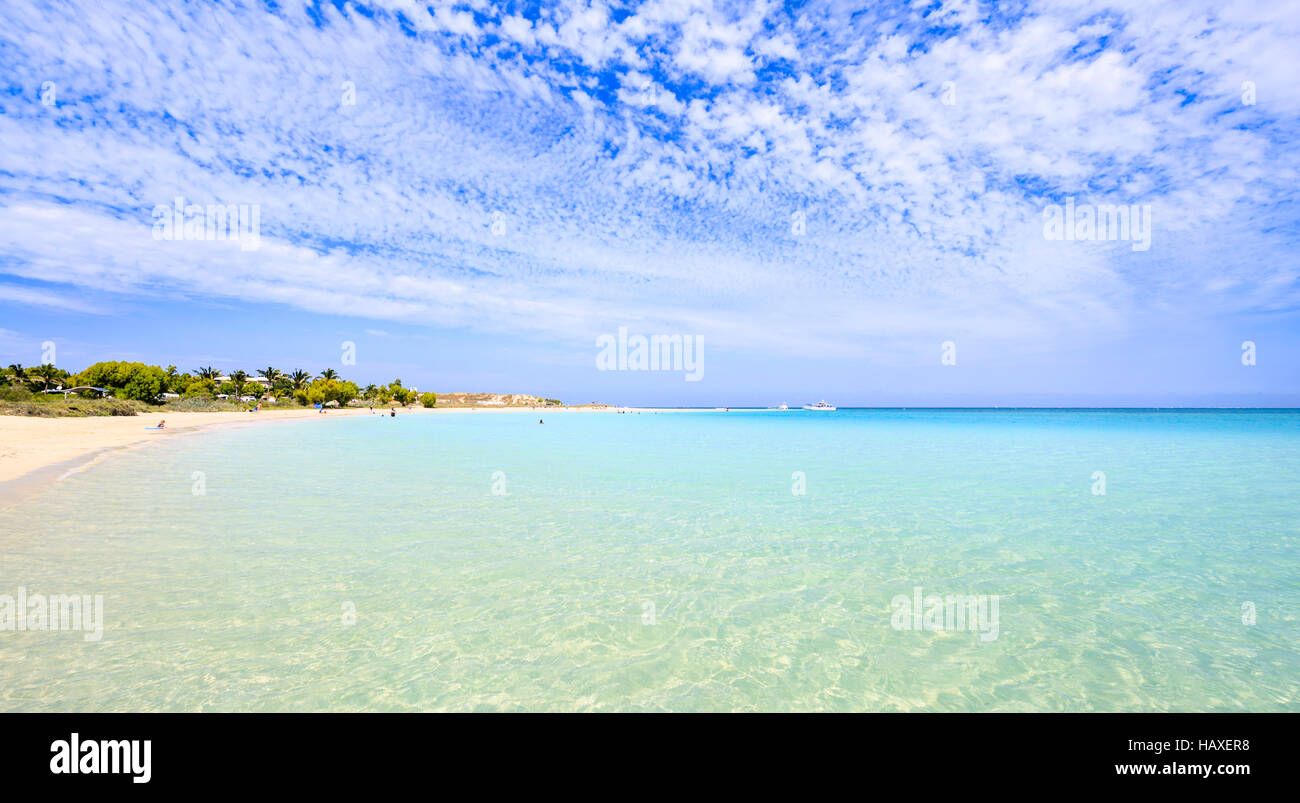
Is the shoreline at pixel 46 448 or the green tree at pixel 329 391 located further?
the green tree at pixel 329 391

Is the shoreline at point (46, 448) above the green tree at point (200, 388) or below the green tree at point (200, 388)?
below

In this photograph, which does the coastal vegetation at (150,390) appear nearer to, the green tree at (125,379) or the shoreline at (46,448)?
the green tree at (125,379)

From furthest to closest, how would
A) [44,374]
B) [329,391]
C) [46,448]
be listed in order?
[329,391]
[44,374]
[46,448]

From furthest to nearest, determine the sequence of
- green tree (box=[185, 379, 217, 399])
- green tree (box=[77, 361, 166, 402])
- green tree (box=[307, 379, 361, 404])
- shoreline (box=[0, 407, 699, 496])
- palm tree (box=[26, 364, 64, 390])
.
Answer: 1. green tree (box=[307, 379, 361, 404])
2. green tree (box=[185, 379, 217, 399])
3. palm tree (box=[26, 364, 64, 390])
4. green tree (box=[77, 361, 166, 402])
5. shoreline (box=[0, 407, 699, 496])

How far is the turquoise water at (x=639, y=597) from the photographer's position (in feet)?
18.6

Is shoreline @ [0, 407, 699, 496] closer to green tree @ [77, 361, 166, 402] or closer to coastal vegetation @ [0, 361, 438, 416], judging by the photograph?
coastal vegetation @ [0, 361, 438, 416]

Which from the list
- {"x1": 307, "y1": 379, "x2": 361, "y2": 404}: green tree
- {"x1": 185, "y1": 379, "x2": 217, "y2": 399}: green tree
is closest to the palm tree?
{"x1": 185, "y1": 379, "x2": 217, "y2": 399}: green tree

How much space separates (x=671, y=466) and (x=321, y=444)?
26613 mm

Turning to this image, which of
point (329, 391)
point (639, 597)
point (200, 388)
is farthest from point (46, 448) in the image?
point (329, 391)

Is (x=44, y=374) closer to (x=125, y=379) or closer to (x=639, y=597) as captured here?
(x=125, y=379)

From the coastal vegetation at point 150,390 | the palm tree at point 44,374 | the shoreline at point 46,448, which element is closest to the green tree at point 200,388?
the coastal vegetation at point 150,390

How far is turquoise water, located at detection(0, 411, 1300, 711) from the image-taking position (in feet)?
18.6

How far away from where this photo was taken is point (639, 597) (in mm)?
8422
